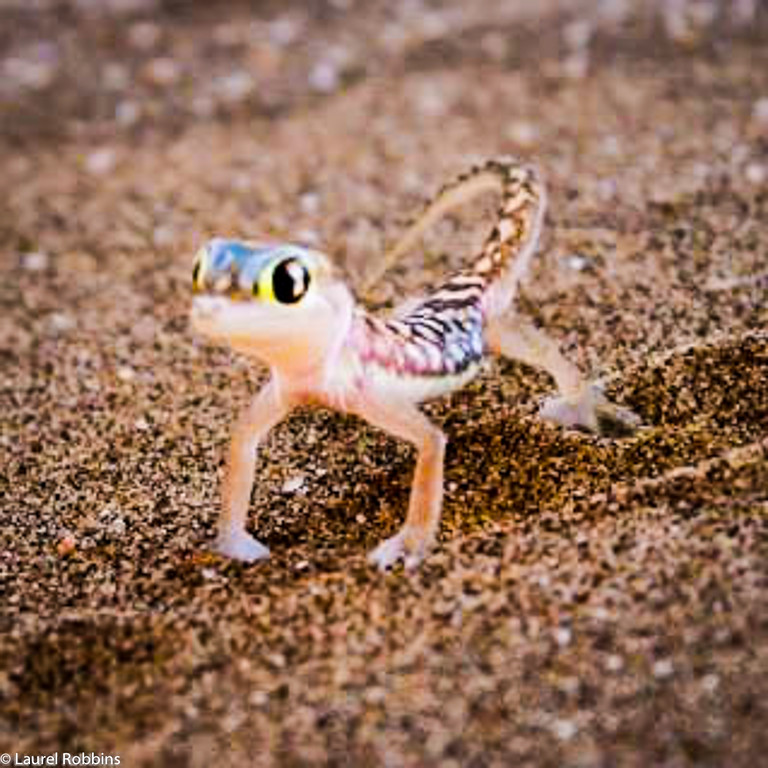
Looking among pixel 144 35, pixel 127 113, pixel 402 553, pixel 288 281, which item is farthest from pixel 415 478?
pixel 144 35

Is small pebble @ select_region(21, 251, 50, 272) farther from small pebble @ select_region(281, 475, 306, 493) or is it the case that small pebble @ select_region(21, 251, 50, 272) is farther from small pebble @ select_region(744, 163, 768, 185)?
small pebble @ select_region(744, 163, 768, 185)

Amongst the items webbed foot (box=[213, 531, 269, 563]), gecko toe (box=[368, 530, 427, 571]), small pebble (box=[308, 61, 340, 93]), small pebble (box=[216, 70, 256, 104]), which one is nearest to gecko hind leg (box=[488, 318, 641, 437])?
gecko toe (box=[368, 530, 427, 571])

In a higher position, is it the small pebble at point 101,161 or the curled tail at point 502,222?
the small pebble at point 101,161

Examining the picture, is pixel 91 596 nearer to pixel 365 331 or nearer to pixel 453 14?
pixel 365 331

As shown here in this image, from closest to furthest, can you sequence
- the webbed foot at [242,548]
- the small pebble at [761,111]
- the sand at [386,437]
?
the sand at [386,437]
the webbed foot at [242,548]
the small pebble at [761,111]

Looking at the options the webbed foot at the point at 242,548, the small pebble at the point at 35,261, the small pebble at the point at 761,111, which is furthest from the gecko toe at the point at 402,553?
the small pebble at the point at 761,111

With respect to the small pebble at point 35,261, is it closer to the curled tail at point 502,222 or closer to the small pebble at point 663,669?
the curled tail at point 502,222

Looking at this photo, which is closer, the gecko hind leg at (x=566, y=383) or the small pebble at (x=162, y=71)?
the gecko hind leg at (x=566, y=383)

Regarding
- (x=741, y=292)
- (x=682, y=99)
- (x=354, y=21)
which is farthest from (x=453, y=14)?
(x=741, y=292)

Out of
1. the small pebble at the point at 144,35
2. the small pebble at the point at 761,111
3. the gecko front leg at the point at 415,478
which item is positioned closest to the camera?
the gecko front leg at the point at 415,478
